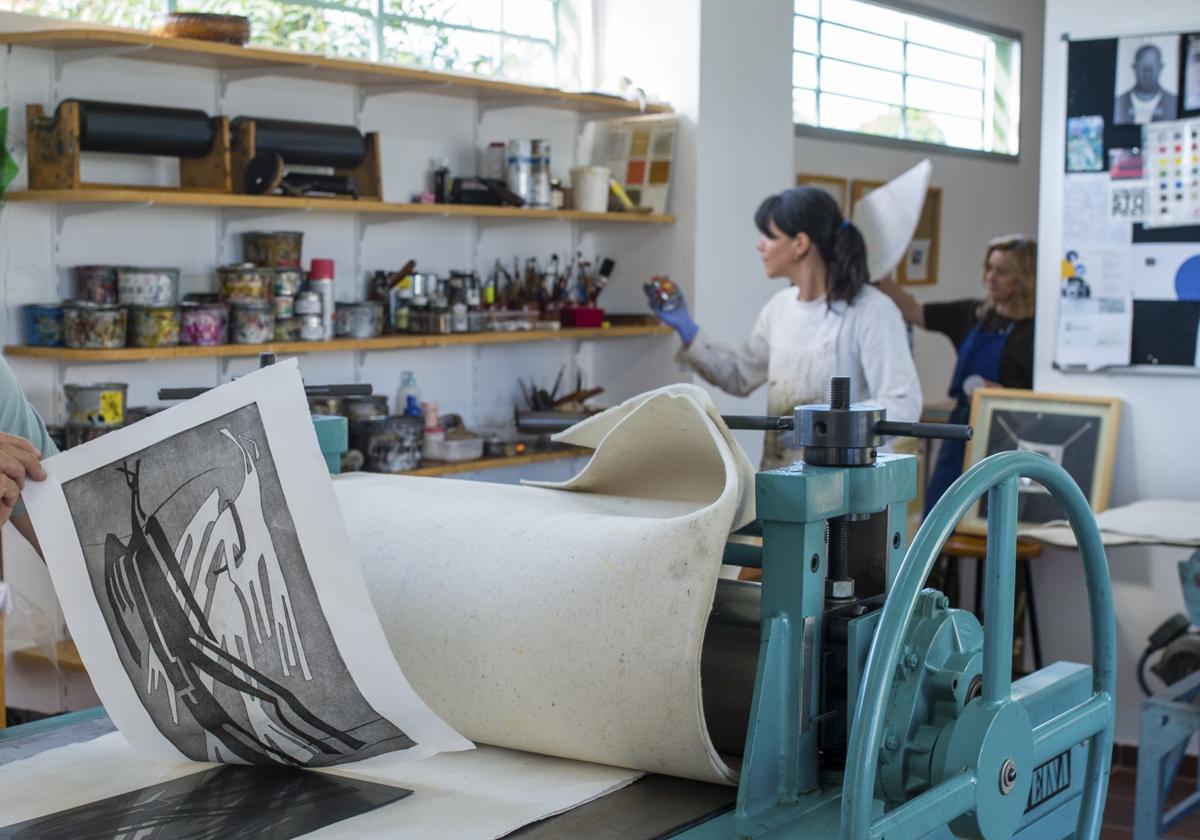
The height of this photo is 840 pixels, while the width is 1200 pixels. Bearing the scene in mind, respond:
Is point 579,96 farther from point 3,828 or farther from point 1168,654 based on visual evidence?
point 3,828

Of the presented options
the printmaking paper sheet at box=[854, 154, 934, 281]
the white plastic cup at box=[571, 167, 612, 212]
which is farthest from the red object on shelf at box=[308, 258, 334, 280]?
the printmaking paper sheet at box=[854, 154, 934, 281]

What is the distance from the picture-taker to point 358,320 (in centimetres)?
414

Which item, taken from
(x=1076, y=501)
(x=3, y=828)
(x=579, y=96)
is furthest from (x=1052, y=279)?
(x=3, y=828)

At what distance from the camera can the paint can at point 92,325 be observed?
3.47 m

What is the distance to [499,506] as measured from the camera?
136cm

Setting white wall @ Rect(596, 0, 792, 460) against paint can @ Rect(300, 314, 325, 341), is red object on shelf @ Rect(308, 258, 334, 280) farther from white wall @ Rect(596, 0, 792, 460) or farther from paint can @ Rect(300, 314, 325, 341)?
white wall @ Rect(596, 0, 792, 460)

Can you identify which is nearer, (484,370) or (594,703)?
(594,703)

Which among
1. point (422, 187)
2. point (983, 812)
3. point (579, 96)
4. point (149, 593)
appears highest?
point (579, 96)

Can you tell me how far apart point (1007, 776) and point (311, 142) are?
3.16 meters

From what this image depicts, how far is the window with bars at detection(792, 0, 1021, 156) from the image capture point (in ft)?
22.7

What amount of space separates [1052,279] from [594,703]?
3.15m

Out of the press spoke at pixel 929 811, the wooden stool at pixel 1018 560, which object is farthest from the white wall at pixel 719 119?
the press spoke at pixel 929 811

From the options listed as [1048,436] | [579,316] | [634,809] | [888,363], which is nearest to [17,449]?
[634,809]

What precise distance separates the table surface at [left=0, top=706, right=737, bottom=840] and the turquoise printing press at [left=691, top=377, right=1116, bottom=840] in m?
0.03
